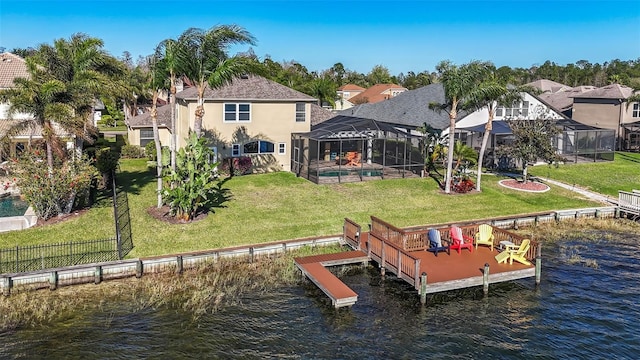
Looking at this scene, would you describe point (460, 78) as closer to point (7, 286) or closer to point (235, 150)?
point (235, 150)

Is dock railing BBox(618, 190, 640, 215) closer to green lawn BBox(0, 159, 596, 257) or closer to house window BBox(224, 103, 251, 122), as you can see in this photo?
green lawn BBox(0, 159, 596, 257)

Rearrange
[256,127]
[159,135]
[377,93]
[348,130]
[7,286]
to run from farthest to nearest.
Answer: [377,93] < [159,135] < [256,127] < [348,130] < [7,286]

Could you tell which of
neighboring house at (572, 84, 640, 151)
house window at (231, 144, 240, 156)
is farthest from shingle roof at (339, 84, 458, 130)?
neighboring house at (572, 84, 640, 151)

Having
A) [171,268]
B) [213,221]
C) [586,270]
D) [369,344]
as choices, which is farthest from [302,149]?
[369,344]

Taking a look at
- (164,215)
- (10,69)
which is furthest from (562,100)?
(10,69)

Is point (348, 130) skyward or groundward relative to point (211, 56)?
groundward

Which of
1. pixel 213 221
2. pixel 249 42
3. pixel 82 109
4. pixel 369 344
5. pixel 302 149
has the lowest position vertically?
pixel 369 344

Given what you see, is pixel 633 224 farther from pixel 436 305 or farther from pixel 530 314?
pixel 436 305

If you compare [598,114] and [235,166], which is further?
[598,114]
